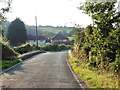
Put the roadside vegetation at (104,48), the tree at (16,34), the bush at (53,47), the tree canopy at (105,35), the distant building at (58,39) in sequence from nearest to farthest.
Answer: the roadside vegetation at (104,48)
the tree canopy at (105,35)
the tree at (16,34)
the bush at (53,47)
the distant building at (58,39)

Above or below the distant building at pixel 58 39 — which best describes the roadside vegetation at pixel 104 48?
above

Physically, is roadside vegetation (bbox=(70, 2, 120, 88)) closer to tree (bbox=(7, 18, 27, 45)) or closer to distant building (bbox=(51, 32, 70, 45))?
tree (bbox=(7, 18, 27, 45))

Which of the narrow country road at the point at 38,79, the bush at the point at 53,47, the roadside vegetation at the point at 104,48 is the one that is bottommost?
the bush at the point at 53,47

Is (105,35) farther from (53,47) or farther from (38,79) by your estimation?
(53,47)

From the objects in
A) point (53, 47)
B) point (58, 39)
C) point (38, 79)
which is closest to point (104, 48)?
A: point (38, 79)

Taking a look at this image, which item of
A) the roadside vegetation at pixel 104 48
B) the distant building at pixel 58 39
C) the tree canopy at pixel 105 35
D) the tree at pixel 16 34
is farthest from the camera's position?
the distant building at pixel 58 39

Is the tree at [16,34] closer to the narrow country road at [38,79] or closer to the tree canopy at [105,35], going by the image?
the narrow country road at [38,79]

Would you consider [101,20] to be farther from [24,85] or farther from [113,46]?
[24,85]

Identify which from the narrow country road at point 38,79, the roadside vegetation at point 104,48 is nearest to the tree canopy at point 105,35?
the roadside vegetation at point 104,48

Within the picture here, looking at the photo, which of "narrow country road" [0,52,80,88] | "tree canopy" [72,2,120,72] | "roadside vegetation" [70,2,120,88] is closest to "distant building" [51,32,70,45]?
"narrow country road" [0,52,80,88]

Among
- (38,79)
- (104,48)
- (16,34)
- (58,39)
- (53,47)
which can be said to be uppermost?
(104,48)

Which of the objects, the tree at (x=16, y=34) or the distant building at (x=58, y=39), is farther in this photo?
the distant building at (x=58, y=39)

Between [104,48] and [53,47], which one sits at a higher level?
[104,48]

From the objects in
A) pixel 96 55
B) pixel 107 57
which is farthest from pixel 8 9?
pixel 107 57
